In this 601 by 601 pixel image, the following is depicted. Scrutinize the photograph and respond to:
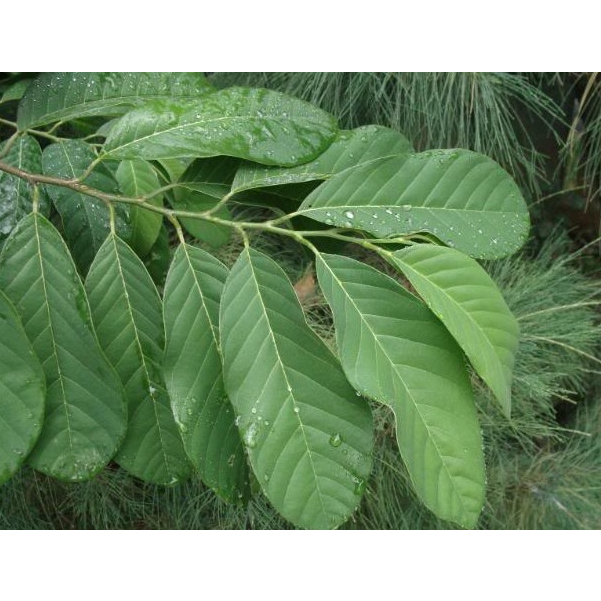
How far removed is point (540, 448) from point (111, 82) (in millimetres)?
1318

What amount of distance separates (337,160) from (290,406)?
24cm

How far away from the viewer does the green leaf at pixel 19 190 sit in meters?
0.73

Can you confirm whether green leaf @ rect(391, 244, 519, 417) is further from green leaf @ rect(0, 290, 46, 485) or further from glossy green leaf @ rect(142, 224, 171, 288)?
glossy green leaf @ rect(142, 224, 171, 288)

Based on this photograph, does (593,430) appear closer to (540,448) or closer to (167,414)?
(540,448)

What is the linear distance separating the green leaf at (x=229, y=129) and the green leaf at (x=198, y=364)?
98mm

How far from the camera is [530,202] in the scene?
1.60m

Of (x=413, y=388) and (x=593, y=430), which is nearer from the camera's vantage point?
(x=413, y=388)

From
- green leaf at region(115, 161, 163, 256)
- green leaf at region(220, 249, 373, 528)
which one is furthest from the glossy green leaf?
green leaf at region(220, 249, 373, 528)

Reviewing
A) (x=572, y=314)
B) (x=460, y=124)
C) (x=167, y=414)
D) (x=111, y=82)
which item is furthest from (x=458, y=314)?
(x=572, y=314)

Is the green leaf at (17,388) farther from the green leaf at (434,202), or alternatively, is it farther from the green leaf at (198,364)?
the green leaf at (434,202)

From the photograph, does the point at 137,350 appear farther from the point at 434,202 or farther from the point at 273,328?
the point at 434,202

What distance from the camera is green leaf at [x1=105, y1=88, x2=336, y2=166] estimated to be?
58 cm

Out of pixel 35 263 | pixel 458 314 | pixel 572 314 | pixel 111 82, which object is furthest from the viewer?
pixel 572 314

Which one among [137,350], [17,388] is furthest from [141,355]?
[17,388]
